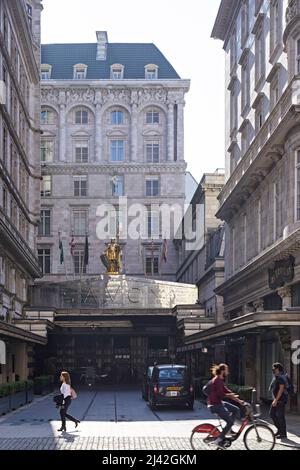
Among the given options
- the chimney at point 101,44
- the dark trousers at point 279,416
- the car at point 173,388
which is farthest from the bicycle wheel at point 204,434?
the chimney at point 101,44

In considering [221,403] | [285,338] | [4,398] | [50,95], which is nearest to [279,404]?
[221,403]

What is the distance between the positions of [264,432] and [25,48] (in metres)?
45.3

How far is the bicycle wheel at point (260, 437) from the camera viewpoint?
19078mm

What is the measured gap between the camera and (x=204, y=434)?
18875 millimetres

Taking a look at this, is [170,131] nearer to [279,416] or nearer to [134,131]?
[134,131]

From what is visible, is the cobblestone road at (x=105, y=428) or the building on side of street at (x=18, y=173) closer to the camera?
the cobblestone road at (x=105, y=428)

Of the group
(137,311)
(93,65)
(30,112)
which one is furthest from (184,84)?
(137,311)

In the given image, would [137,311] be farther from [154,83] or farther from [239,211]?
[154,83]

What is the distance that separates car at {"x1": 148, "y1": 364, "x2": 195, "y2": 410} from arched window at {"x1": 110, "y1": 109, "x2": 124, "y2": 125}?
220 feet

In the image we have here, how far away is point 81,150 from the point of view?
9888 cm

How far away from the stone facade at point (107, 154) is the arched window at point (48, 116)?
0.11m

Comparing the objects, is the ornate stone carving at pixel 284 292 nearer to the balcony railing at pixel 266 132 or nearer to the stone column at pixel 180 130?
the balcony railing at pixel 266 132

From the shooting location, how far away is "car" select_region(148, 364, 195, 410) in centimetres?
3416
